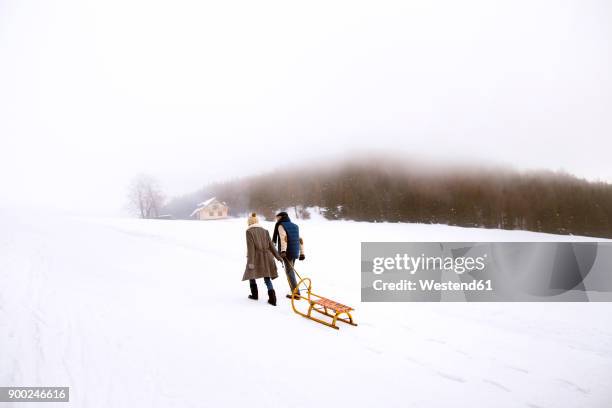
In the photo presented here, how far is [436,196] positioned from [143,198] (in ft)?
164

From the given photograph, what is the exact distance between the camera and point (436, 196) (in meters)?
41.7

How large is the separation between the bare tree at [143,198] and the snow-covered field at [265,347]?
43.9 metres

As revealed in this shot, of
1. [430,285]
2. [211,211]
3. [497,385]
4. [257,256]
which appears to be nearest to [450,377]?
[497,385]

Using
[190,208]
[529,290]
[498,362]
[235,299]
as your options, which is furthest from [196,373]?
[190,208]

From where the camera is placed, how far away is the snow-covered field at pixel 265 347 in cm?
388

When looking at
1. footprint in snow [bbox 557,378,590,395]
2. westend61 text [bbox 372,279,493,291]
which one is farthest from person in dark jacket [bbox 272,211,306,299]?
footprint in snow [bbox 557,378,590,395]

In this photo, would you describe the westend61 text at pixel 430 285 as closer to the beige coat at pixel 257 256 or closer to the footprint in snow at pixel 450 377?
the beige coat at pixel 257 256

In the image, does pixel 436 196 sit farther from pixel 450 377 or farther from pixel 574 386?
pixel 450 377

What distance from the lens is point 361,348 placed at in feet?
17.8

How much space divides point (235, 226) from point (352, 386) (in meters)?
21.0

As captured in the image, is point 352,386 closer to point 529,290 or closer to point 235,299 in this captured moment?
point 235,299

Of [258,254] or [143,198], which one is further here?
[143,198]

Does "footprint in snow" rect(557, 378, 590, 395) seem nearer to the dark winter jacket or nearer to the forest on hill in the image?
the dark winter jacket

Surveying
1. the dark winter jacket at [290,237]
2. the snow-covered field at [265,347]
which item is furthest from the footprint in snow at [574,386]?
the dark winter jacket at [290,237]
